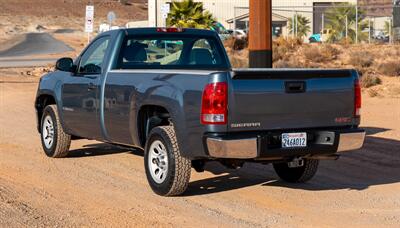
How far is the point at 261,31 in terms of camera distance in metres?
Answer: 13.9

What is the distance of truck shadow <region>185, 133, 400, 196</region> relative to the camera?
901 cm

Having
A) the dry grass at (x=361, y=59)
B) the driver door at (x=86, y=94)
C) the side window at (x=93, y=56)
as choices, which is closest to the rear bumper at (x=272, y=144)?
the driver door at (x=86, y=94)

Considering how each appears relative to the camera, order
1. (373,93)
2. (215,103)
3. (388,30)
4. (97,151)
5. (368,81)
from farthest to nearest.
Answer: (388,30), (368,81), (373,93), (97,151), (215,103)

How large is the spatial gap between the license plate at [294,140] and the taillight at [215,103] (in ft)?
2.39

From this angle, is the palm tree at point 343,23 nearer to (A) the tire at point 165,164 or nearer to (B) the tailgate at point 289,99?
(B) the tailgate at point 289,99

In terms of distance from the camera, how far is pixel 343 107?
8133 mm

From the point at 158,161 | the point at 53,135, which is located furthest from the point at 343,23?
the point at 158,161

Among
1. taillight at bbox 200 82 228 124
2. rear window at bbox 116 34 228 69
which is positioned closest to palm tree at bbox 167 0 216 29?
rear window at bbox 116 34 228 69

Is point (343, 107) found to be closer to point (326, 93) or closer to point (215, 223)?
point (326, 93)

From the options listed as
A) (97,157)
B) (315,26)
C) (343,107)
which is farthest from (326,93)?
(315,26)

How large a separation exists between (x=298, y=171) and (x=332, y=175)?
2.57 ft

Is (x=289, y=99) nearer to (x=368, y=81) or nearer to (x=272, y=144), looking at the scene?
(x=272, y=144)

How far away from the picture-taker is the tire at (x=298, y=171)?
911 cm

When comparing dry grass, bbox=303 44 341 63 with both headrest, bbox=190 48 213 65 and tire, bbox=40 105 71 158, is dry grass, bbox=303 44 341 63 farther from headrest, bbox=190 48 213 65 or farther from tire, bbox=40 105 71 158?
headrest, bbox=190 48 213 65
